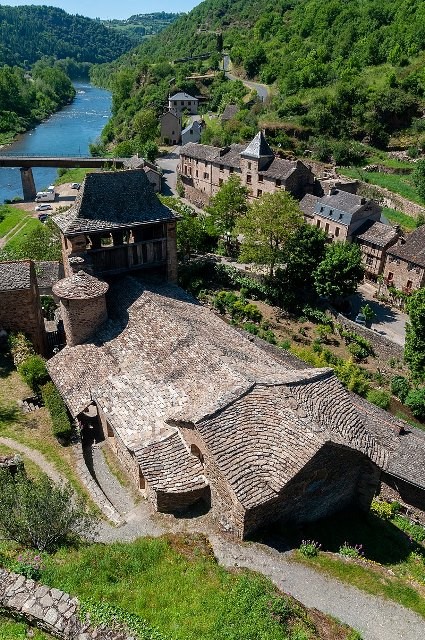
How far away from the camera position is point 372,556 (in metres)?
19.1

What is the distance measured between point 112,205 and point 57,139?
112 meters

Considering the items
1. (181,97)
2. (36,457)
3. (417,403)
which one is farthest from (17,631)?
(181,97)

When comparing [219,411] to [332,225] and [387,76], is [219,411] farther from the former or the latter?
[387,76]

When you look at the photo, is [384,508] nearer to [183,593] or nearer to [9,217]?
[183,593]

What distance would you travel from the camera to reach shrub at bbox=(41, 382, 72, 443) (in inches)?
943

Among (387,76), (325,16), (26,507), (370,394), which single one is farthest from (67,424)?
(325,16)

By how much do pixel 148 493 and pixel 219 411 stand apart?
514 cm

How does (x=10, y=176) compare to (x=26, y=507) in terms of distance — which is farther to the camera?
(x=10, y=176)

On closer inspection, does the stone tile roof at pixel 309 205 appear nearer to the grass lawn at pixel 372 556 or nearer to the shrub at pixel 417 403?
the shrub at pixel 417 403

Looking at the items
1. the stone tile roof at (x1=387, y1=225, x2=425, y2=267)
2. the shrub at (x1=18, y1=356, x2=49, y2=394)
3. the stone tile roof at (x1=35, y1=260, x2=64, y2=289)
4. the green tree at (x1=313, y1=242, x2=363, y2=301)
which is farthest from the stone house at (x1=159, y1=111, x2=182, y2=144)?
the shrub at (x1=18, y1=356, x2=49, y2=394)

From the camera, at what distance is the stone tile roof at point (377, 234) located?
A: 175ft

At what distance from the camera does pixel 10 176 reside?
10044 centimetres

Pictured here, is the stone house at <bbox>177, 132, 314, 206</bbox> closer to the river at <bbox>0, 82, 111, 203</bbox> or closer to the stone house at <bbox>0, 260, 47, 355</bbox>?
the river at <bbox>0, 82, 111, 203</bbox>

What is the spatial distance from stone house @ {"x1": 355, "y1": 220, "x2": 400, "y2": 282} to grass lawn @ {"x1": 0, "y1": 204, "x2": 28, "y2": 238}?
47.5 metres
